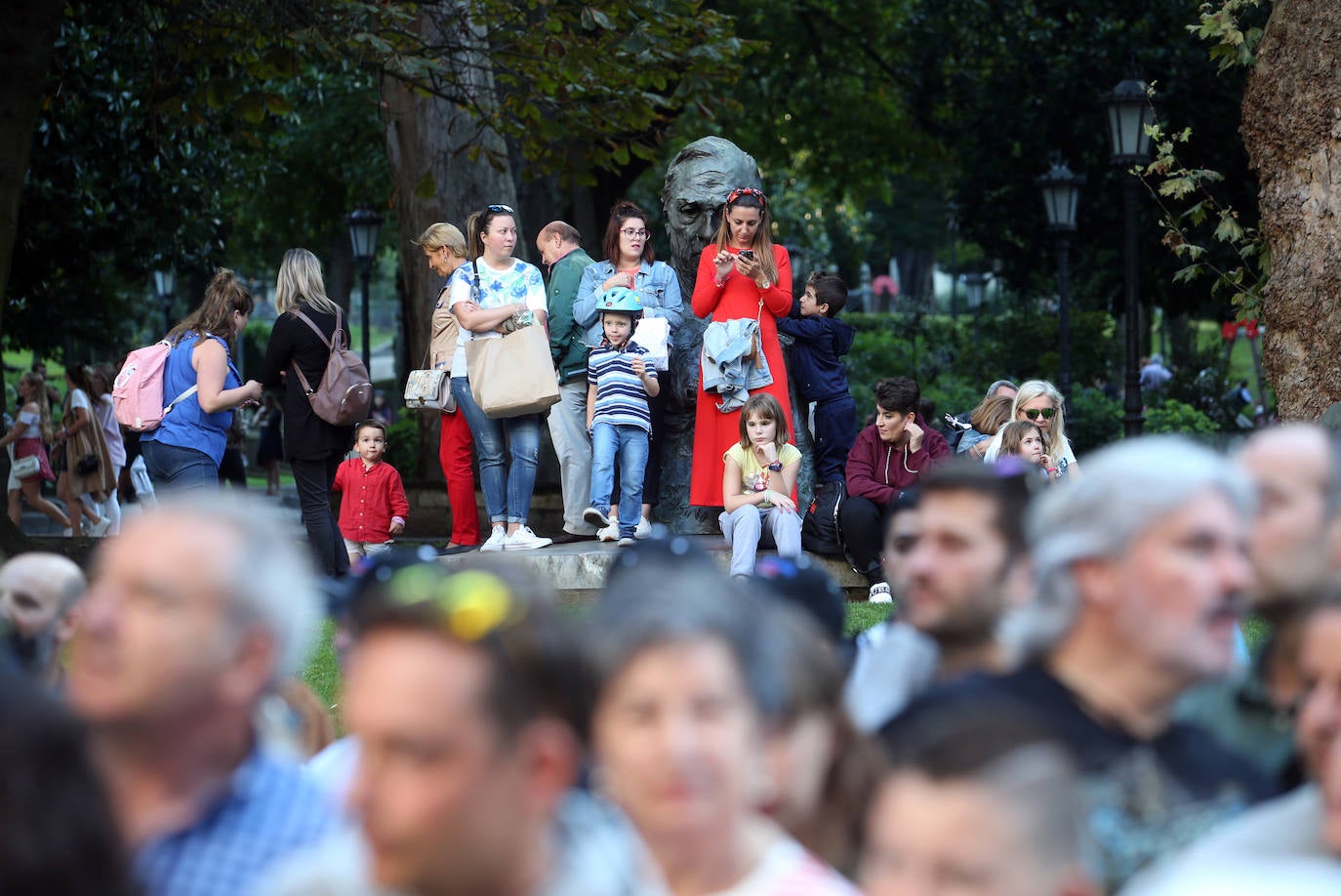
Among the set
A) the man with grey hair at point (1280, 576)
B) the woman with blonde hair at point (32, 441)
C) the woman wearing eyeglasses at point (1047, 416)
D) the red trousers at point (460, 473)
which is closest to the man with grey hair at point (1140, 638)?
the man with grey hair at point (1280, 576)

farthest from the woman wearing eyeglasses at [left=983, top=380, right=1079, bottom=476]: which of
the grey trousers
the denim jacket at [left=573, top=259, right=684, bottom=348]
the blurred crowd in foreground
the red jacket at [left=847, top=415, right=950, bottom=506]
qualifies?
the blurred crowd in foreground

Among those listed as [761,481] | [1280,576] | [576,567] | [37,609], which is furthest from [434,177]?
[1280,576]

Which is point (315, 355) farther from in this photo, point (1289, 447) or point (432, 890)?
point (432, 890)

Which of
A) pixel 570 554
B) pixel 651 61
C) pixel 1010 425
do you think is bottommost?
pixel 570 554

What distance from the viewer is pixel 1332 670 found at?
111 inches

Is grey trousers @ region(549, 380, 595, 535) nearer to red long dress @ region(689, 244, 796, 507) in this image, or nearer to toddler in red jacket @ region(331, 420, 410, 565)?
red long dress @ region(689, 244, 796, 507)

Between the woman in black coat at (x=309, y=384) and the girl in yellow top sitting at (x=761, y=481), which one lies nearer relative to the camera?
the girl in yellow top sitting at (x=761, y=481)

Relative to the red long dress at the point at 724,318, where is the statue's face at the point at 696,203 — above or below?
above

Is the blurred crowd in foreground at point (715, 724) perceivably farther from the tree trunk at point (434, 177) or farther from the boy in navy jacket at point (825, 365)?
the tree trunk at point (434, 177)

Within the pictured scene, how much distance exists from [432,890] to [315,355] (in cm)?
851

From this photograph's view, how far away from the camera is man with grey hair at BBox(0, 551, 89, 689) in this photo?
380 centimetres

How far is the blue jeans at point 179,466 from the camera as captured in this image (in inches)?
396

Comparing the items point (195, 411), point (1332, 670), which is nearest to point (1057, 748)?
point (1332, 670)

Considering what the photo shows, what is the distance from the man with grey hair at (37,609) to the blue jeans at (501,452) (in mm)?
7044
